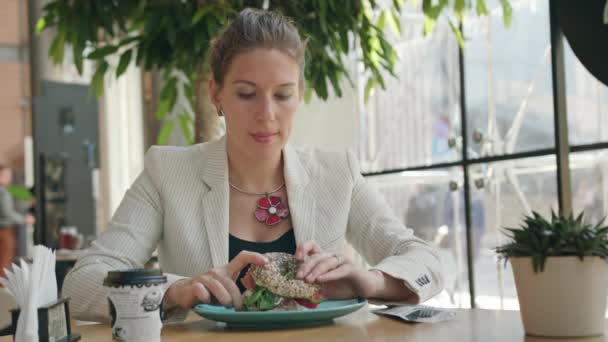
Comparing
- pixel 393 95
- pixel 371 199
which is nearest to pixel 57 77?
pixel 393 95

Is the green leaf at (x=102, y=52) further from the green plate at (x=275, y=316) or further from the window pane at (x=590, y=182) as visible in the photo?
the window pane at (x=590, y=182)

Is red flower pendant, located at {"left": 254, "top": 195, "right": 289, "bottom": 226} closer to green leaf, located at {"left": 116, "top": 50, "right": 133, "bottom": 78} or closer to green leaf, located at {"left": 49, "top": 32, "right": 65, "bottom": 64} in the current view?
green leaf, located at {"left": 116, "top": 50, "right": 133, "bottom": 78}

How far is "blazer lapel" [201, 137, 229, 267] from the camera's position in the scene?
1.83 m

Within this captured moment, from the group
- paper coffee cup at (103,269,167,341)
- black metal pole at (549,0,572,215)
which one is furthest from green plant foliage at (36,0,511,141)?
paper coffee cup at (103,269,167,341)

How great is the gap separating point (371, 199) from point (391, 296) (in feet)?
1.37

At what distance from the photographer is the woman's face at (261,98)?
5.82 feet

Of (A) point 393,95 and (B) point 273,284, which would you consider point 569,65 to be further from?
(B) point 273,284

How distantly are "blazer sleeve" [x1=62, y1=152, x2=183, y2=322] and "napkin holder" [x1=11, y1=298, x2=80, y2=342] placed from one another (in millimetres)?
312

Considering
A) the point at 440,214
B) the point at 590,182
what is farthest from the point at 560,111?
the point at 440,214

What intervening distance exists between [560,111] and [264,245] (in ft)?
5.04

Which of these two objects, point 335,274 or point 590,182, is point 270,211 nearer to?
point 335,274

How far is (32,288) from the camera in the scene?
1.11 metres

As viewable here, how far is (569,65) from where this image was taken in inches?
121

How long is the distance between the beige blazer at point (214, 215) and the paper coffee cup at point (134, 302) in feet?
1.54
